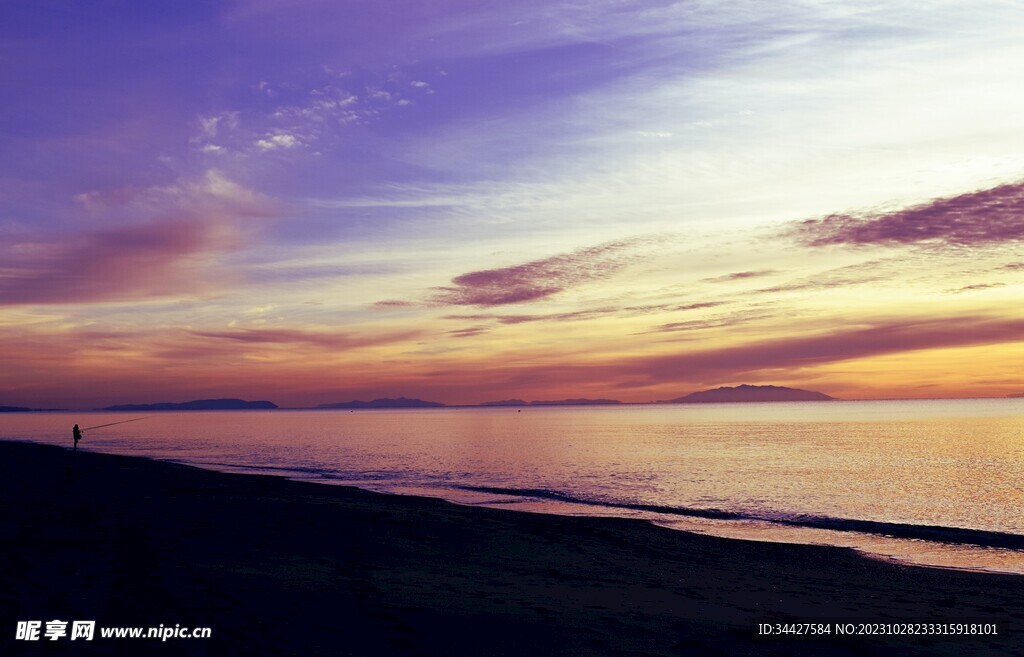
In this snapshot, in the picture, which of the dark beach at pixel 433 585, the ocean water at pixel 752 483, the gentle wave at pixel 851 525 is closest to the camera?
the dark beach at pixel 433 585

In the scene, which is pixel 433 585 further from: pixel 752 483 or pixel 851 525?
pixel 752 483

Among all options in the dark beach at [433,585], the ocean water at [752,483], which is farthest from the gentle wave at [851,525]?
the dark beach at [433,585]

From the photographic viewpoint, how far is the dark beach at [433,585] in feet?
33.0

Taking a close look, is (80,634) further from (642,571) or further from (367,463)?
(367,463)

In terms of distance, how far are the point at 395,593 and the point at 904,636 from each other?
33.2 ft

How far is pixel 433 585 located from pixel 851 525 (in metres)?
25.9

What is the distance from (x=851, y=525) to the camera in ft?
104

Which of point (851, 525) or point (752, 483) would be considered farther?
point (752, 483)

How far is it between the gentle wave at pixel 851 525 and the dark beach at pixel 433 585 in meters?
7.69

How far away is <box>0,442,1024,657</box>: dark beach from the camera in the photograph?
10.1 meters

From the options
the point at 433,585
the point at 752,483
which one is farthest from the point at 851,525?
the point at 433,585

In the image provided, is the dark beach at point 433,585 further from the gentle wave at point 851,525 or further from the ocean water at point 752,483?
the gentle wave at point 851,525

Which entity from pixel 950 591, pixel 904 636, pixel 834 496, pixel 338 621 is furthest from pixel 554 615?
pixel 834 496

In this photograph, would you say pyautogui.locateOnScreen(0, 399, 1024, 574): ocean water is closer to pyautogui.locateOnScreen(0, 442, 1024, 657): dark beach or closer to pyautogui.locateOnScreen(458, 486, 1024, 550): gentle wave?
pyautogui.locateOnScreen(458, 486, 1024, 550): gentle wave
